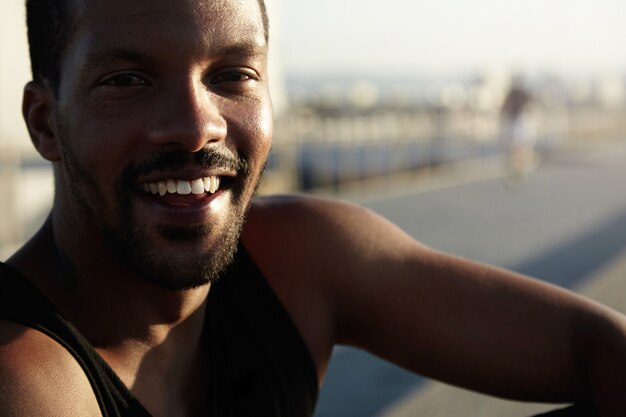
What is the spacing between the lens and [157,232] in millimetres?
1911

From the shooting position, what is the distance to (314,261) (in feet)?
7.95

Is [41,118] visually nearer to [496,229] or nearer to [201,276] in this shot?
[201,276]

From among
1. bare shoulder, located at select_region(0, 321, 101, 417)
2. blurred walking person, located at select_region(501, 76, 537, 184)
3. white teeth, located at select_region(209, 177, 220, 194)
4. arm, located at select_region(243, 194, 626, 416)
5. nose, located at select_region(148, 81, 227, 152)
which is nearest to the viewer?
bare shoulder, located at select_region(0, 321, 101, 417)

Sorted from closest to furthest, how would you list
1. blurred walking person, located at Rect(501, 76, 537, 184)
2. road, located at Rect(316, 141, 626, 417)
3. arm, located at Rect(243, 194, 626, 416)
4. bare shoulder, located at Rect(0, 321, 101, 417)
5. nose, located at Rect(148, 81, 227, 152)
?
bare shoulder, located at Rect(0, 321, 101, 417), nose, located at Rect(148, 81, 227, 152), arm, located at Rect(243, 194, 626, 416), road, located at Rect(316, 141, 626, 417), blurred walking person, located at Rect(501, 76, 537, 184)

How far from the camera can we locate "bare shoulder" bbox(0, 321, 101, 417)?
1.64m

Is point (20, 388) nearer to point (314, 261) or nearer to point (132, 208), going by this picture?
point (132, 208)

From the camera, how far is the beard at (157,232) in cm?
188

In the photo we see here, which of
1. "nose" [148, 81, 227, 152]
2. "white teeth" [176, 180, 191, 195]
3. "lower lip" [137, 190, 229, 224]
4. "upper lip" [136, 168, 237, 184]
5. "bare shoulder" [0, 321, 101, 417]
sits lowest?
"bare shoulder" [0, 321, 101, 417]

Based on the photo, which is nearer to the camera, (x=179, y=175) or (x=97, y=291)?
(x=179, y=175)

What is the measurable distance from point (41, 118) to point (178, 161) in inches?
15.2

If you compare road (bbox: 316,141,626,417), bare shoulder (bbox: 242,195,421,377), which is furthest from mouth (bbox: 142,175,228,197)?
road (bbox: 316,141,626,417)

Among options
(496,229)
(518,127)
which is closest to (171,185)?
(496,229)

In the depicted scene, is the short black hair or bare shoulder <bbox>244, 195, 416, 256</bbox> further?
bare shoulder <bbox>244, 195, 416, 256</bbox>

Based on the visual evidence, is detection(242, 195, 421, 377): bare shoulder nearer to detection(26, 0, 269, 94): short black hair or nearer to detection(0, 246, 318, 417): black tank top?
detection(0, 246, 318, 417): black tank top
